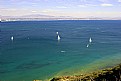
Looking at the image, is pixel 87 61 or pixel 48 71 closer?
pixel 48 71

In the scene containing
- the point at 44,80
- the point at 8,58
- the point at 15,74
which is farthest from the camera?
the point at 8,58

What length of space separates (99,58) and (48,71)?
2144 centimetres

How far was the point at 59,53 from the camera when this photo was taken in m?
82.2

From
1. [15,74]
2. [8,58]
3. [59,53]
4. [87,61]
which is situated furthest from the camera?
[59,53]

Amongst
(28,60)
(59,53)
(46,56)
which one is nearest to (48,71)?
(28,60)

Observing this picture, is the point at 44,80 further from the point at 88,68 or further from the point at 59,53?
the point at 59,53

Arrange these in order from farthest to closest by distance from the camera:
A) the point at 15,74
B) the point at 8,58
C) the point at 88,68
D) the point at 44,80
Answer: the point at 8,58
the point at 88,68
the point at 15,74
the point at 44,80

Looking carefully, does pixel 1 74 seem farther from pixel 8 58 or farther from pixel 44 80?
pixel 8 58

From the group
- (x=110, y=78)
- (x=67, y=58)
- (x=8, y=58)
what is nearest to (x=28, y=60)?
(x=8, y=58)

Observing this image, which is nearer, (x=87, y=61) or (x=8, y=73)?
(x=8, y=73)

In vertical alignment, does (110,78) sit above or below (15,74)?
above

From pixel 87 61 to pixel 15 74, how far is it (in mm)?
22689

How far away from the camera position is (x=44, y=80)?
5016 centimetres

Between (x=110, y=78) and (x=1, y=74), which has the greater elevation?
(x=110, y=78)
